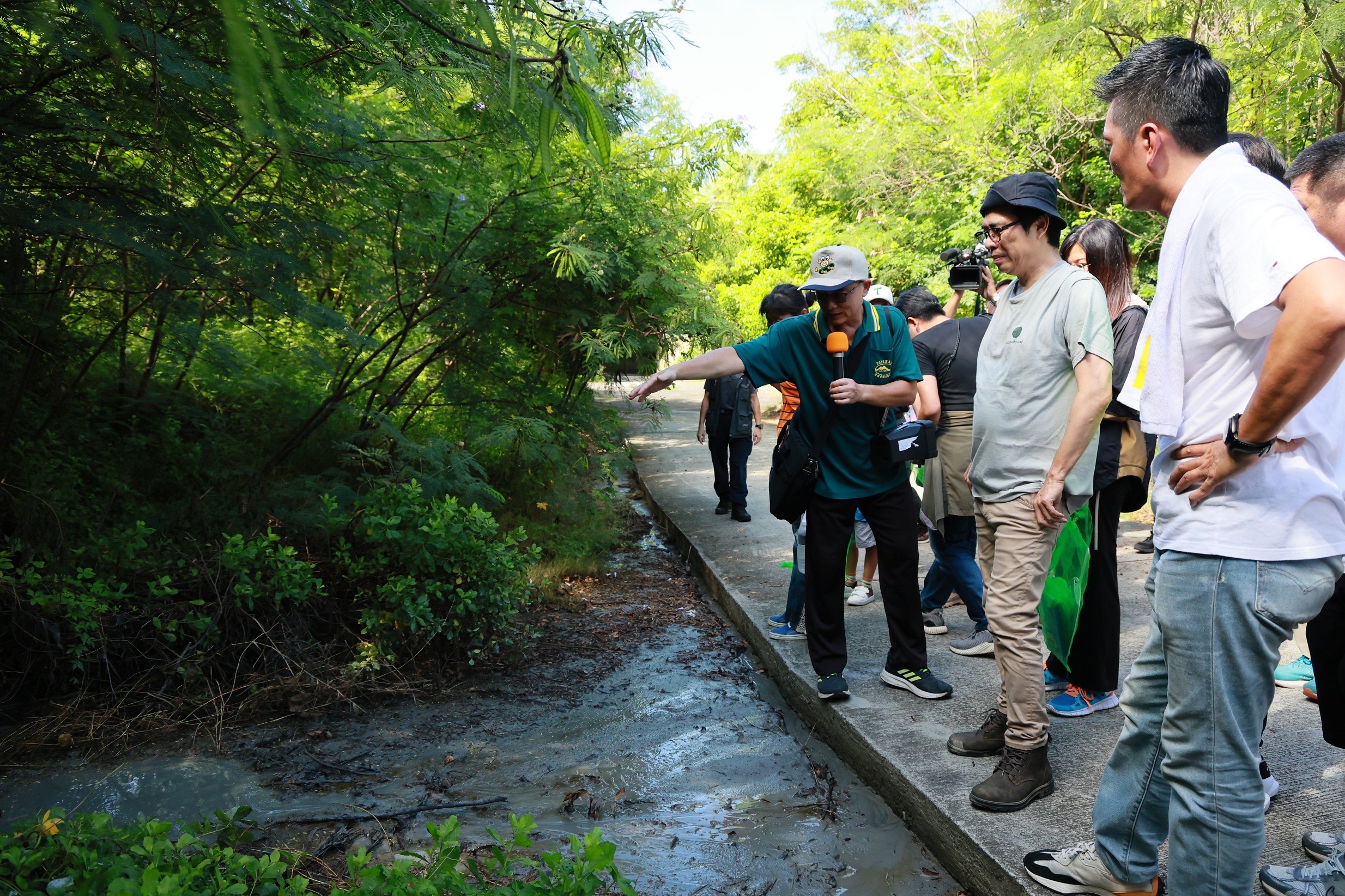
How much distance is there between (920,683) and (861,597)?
172cm

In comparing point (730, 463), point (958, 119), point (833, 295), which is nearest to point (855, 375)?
point (833, 295)

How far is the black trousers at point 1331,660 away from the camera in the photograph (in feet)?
8.04

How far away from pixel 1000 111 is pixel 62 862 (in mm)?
14434

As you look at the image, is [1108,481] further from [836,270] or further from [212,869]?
[212,869]

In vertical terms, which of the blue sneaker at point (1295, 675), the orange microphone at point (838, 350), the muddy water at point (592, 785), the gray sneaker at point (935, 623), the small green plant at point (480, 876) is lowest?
the muddy water at point (592, 785)

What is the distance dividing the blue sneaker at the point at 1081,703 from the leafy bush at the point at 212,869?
2.45m

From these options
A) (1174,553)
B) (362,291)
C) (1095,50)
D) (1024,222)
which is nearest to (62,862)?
(1174,553)

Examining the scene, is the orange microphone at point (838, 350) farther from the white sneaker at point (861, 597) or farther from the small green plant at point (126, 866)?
the small green plant at point (126, 866)

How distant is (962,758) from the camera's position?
361 centimetres

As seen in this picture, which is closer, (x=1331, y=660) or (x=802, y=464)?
(x=1331, y=660)

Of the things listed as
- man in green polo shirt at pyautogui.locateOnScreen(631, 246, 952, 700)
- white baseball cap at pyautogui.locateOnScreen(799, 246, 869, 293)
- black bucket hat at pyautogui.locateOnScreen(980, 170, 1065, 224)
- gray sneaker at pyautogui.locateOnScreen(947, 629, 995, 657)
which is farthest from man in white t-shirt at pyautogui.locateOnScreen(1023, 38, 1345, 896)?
gray sneaker at pyautogui.locateOnScreen(947, 629, 995, 657)

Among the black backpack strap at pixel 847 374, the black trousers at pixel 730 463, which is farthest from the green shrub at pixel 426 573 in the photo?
the black trousers at pixel 730 463

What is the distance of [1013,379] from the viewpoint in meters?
3.44

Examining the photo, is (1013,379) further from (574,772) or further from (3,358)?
(3,358)
